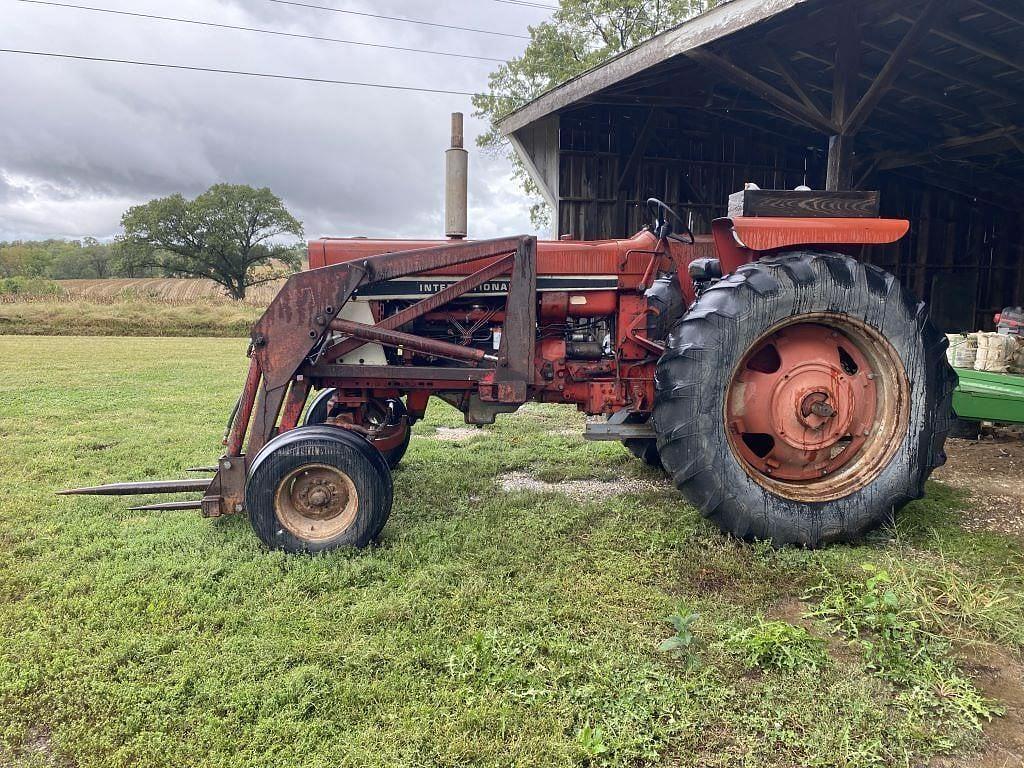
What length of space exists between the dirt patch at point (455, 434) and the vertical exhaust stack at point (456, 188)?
2262 mm

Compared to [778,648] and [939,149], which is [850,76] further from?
[778,648]

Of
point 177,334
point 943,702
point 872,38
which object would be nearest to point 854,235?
point 943,702

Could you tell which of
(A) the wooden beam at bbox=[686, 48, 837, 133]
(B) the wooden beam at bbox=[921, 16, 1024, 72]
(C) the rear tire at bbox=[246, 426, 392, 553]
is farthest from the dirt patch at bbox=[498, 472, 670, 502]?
(B) the wooden beam at bbox=[921, 16, 1024, 72]

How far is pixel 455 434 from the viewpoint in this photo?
5.94 m

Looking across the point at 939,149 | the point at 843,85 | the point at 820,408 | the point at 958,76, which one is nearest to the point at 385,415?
the point at 820,408

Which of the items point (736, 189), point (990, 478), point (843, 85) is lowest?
point (990, 478)

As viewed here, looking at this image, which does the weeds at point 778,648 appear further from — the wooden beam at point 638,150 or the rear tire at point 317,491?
the wooden beam at point 638,150

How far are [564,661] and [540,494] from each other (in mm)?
1873

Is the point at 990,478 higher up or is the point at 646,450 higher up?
the point at 646,450

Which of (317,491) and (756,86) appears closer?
(317,491)

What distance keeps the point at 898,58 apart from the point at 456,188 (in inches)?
183

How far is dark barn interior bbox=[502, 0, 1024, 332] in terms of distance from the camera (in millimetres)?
5941

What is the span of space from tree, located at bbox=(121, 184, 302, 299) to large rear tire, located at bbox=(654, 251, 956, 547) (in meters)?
43.2

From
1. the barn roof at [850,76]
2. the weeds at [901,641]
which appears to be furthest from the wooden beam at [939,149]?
the weeds at [901,641]
